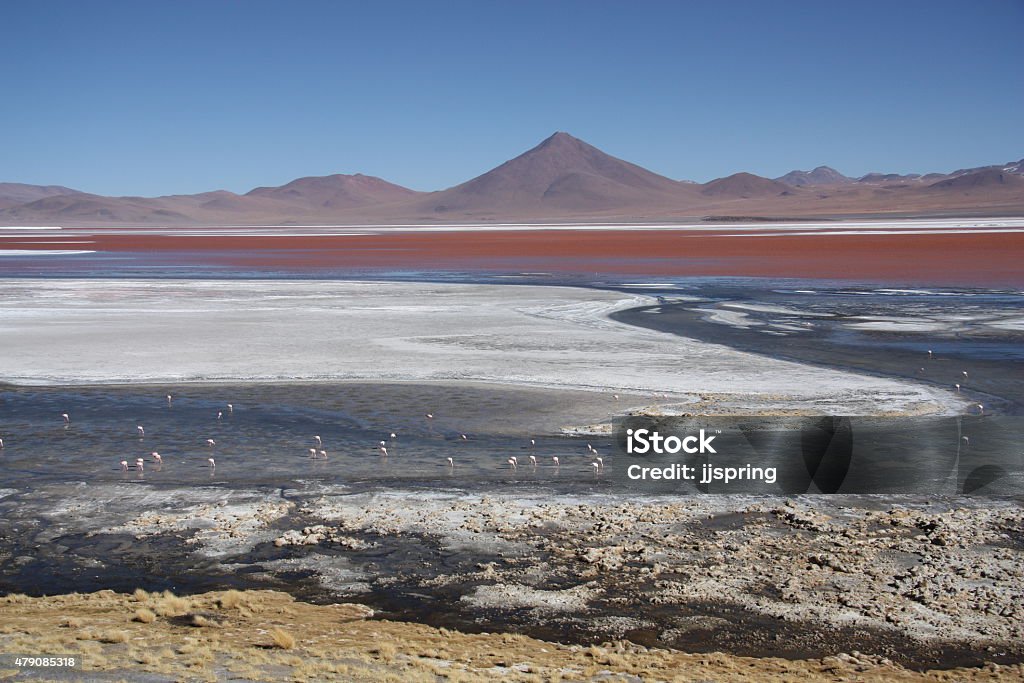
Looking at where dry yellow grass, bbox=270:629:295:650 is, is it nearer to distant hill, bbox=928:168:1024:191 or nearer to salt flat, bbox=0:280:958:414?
salt flat, bbox=0:280:958:414

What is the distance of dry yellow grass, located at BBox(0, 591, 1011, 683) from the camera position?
456 cm

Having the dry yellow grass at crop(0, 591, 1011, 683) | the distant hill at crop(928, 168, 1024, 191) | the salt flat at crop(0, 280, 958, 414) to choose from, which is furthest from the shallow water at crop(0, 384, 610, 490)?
the distant hill at crop(928, 168, 1024, 191)

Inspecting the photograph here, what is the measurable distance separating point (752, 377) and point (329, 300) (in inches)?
506

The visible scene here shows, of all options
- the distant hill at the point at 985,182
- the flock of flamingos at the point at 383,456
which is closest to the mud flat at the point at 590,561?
the flock of flamingos at the point at 383,456

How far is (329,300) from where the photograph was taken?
2303cm

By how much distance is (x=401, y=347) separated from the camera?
15.4 m

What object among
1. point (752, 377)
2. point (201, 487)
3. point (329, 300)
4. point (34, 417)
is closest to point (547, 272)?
point (329, 300)

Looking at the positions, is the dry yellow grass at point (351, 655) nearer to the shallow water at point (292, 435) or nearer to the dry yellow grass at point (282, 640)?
the dry yellow grass at point (282, 640)

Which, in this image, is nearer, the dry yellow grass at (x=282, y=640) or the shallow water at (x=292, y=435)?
the dry yellow grass at (x=282, y=640)

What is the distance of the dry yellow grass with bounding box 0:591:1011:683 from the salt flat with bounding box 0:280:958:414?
20.0ft

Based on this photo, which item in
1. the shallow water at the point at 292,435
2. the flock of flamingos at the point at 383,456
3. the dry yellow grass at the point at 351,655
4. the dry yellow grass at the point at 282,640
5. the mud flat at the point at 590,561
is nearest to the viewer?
the dry yellow grass at the point at 351,655

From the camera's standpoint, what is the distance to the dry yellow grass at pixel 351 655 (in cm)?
456

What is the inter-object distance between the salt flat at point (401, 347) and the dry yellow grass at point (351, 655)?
6083 millimetres

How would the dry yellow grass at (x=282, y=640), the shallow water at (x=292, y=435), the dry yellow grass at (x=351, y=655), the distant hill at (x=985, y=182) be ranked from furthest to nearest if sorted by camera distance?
the distant hill at (x=985, y=182), the shallow water at (x=292, y=435), the dry yellow grass at (x=282, y=640), the dry yellow grass at (x=351, y=655)
